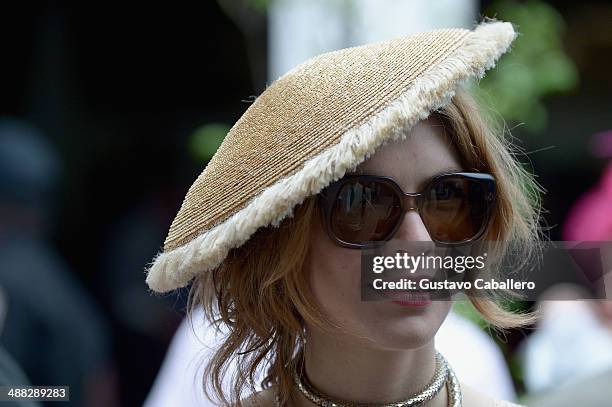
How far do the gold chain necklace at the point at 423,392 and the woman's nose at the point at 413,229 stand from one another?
254 millimetres

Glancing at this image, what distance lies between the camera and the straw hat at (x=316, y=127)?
106 cm

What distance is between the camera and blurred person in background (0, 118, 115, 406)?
168cm

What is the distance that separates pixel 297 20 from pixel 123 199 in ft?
2.67

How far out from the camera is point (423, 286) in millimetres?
1090

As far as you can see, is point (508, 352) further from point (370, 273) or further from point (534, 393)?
point (370, 273)

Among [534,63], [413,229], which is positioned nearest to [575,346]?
[413,229]

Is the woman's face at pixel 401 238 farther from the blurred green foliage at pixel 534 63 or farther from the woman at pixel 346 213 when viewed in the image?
the blurred green foliage at pixel 534 63

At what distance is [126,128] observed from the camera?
2.71 meters

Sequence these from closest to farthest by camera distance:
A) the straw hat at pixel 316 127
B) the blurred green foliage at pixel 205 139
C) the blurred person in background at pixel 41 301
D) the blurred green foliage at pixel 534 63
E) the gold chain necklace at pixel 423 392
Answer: the straw hat at pixel 316 127, the gold chain necklace at pixel 423 392, the blurred person in background at pixel 41 301, the blurred green foliage at pixel 205 139, the blurred green foliage at pixel 534 63

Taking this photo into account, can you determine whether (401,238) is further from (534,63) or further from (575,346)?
(534,63)

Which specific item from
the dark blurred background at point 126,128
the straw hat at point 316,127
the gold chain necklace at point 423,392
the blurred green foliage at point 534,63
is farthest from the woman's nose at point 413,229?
the blurred green foliage at point 534,63

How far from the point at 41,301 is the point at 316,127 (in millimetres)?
1025

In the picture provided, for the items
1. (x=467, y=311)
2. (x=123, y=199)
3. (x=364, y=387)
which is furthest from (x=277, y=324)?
(x=123, y=199)

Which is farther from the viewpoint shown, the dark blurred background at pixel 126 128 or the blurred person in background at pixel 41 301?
the dark blurred background at pixel 126 128
